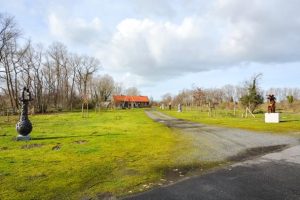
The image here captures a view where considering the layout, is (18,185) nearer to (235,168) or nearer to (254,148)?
(235,168)

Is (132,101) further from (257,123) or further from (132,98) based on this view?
(257,123)

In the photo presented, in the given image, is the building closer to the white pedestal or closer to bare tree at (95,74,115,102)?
bare tree at (95,74,115,102)

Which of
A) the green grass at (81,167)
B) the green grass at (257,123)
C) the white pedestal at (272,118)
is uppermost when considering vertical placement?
the white pedestal at (272,118)

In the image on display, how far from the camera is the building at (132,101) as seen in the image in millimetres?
112312

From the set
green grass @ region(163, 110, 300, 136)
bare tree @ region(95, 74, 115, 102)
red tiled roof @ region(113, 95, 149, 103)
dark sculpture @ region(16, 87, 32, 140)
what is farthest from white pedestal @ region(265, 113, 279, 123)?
red tiled roof @ region(113, 95, 149, 103)

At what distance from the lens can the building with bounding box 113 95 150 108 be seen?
368 ft

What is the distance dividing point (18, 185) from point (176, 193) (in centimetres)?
402

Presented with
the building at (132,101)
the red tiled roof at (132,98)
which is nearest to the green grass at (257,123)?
the building at (132,101)

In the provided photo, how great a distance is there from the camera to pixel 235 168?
8.79 m

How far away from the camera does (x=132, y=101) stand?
120m

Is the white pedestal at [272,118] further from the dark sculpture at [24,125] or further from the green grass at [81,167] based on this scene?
the dark sculpture at [24,125]

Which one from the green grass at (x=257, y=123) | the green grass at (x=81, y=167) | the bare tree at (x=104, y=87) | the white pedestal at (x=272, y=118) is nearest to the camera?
the green grass at (x=81, y=167)

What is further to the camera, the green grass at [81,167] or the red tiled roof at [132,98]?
the red tiled roof at [132,98]

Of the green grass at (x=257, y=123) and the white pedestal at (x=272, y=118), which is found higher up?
the white pedestal at (x=272, y=118)
